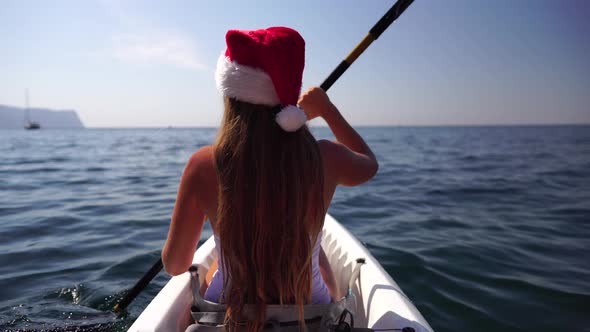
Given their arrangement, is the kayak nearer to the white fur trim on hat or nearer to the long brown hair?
the long brown hair

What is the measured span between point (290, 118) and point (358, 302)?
5.30 ft

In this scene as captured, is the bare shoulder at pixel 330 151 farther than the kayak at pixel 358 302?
No

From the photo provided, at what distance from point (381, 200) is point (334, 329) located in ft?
23.0

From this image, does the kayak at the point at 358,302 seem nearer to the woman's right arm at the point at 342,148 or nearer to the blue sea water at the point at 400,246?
the woman's right arm at the point at 342,148

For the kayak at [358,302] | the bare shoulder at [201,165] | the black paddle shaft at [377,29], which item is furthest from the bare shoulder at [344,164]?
the black paddle shaft at [377,29]

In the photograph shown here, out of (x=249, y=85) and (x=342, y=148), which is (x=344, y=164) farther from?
(x=249, y=85)

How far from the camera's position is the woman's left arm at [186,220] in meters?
1.43

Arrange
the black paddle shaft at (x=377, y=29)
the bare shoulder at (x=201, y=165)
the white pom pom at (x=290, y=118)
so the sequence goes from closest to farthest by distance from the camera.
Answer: the white pom pom at (x=290, y=118), the bare shoulder at (x=201, y=165), the black paddle shaft at (x=377, y=29)

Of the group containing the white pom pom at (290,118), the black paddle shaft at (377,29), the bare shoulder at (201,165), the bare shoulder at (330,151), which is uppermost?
the black paddle shaft at (377,29)

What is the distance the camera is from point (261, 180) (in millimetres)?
1362

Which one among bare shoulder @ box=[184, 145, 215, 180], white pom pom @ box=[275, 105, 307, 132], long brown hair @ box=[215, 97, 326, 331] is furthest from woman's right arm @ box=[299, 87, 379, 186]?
bare shoulder @ box=[184, 145, 215, 180]

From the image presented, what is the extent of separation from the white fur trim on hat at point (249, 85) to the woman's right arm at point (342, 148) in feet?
1.00

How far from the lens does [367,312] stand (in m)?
2.20

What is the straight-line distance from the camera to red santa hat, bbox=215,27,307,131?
1310 mm
